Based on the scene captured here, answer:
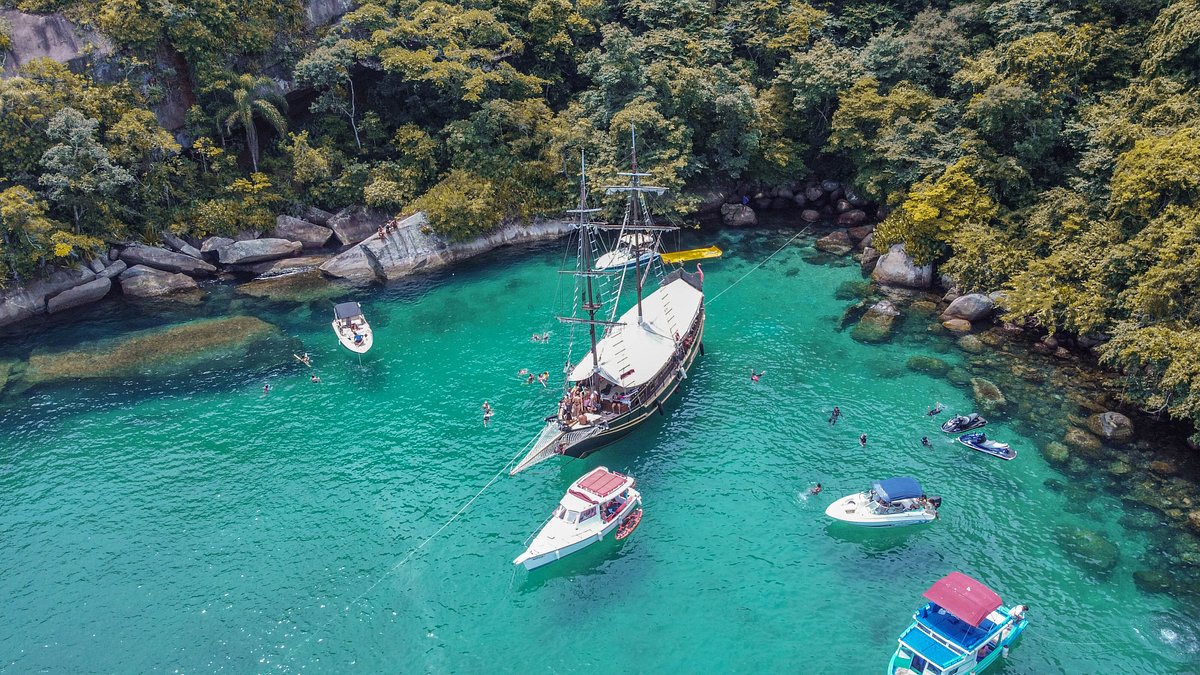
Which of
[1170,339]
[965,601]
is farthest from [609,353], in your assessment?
[1170,339]

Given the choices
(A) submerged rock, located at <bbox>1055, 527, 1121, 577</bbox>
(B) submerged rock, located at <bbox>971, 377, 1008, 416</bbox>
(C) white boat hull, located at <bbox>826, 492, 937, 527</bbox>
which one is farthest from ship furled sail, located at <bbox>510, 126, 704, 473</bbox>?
(A) submerged rock, located at <bbox>1055, 527, 1121, 577</bbox>

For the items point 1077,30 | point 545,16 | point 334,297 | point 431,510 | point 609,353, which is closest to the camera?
point 431,510

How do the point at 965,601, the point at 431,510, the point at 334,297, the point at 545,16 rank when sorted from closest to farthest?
the point at 965,601, the point at 431,510, the point at 334,297, the point at 545,16

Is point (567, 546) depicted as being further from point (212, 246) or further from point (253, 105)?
point (253, 105)

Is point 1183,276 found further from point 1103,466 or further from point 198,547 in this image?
point 198,547

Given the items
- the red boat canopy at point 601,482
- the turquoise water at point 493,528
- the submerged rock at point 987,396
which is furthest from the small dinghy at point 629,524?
the submerged rock at point 987,396

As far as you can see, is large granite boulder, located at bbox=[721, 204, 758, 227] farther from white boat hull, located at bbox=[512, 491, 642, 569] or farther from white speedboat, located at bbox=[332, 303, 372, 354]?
white boat hull, located at bbox=[512, 491, 642, 569]
